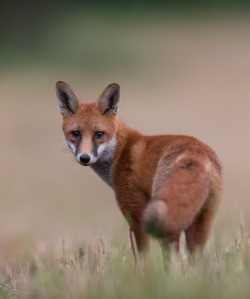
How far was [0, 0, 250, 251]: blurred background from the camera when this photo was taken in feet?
56.0

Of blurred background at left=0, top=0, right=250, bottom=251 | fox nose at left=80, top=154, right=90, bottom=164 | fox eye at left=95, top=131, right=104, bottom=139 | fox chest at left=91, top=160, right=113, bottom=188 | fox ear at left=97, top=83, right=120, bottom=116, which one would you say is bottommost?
blurred background at left=0, top=0, right=250, bottom=251

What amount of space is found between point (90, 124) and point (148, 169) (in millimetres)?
1104

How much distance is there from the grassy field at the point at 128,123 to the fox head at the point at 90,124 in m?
0.87

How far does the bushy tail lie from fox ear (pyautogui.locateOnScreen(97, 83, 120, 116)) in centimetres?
199

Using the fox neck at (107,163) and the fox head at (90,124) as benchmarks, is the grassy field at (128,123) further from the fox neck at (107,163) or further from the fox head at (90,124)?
the fox head at (90,124)

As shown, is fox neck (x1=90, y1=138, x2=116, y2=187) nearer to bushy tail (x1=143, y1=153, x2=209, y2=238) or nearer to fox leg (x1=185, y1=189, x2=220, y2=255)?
fox leg (x1=185, y1=189, x2=220, y2=255)

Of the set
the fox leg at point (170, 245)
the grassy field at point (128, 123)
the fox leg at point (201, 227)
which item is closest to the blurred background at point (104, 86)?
the grassy field at point (128, 123)

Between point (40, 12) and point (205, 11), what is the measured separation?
6.90 meters

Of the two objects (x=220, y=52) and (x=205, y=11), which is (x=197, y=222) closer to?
(x=220, y=52)

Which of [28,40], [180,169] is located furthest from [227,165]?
[28,40]

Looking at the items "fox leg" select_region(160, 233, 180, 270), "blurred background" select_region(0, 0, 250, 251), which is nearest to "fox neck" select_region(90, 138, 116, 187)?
"blurred background" select_region(0, 0, 250, 251)

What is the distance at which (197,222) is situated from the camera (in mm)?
7867

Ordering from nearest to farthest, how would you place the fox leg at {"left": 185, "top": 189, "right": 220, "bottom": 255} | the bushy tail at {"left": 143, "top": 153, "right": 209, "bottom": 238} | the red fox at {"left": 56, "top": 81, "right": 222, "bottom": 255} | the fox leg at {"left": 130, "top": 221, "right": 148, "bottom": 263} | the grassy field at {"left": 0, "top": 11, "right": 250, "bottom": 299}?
the bushy tail at {"left": 143, "top": 153, "right": 209, "bottom": 238} < the grassy field at {"left": 0, "top": 11, "right": 250, "bottom": 299} < the red fox at {"left": 56, "top": 81, "right": 222, "bottom": 255} < the fox leg at {"left": 185, "top": 189, "right": 220, "bottom": 255} < the fox leg at {"left": 130, "top": 221, "right": 148, "bottom": 263}

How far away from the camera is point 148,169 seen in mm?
8422
